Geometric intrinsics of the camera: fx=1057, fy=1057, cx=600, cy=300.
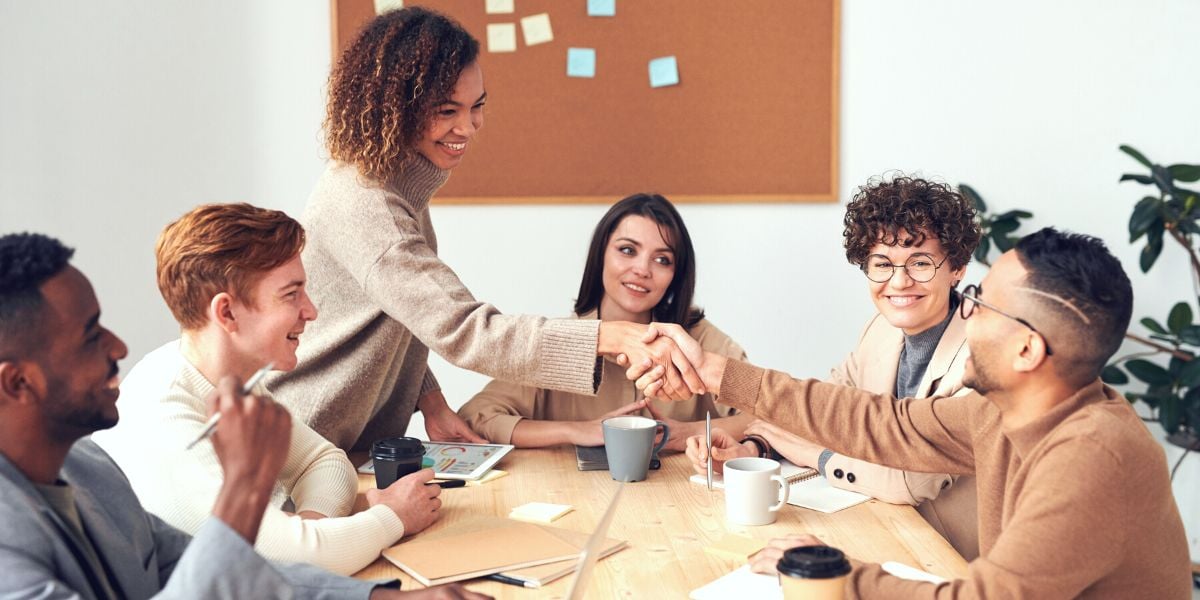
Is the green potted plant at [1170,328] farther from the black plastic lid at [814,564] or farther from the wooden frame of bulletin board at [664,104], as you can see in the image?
the black plastic lid at [814,564]

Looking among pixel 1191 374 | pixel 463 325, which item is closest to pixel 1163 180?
pixel 1191 374

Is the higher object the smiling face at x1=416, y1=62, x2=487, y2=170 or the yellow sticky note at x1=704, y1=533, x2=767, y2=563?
the smiling face at x1=416, y1=62, x2=487, y2=170

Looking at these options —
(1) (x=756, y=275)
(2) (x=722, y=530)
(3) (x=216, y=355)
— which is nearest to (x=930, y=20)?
(1) (x=756, y=275)

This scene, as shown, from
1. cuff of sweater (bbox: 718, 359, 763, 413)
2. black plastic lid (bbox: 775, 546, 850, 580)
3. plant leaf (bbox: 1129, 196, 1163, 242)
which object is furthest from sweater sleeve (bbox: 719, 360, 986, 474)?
plant leaf (bbox: 1129, 196, 1163, 242)

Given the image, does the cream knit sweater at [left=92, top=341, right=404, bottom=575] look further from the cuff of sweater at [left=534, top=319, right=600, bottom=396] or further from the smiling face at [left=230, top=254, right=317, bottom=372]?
the cuff of sweater at [left=534, top=319, right=600, bottom=396]

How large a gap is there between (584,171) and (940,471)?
79.0 inches

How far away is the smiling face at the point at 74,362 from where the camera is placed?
1.06 meters

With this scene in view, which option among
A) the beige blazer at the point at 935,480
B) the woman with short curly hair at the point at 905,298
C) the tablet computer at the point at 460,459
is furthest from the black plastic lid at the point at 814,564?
the tablet computer at the point at 460,459

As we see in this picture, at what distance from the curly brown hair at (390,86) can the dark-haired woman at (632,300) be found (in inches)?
24.5

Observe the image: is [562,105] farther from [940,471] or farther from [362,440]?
[940,471]

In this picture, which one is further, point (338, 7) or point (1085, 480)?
point (338, 7)

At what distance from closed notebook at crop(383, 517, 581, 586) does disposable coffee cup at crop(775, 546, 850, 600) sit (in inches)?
13.2

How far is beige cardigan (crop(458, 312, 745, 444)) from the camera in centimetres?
228

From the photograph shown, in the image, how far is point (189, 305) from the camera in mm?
1538
